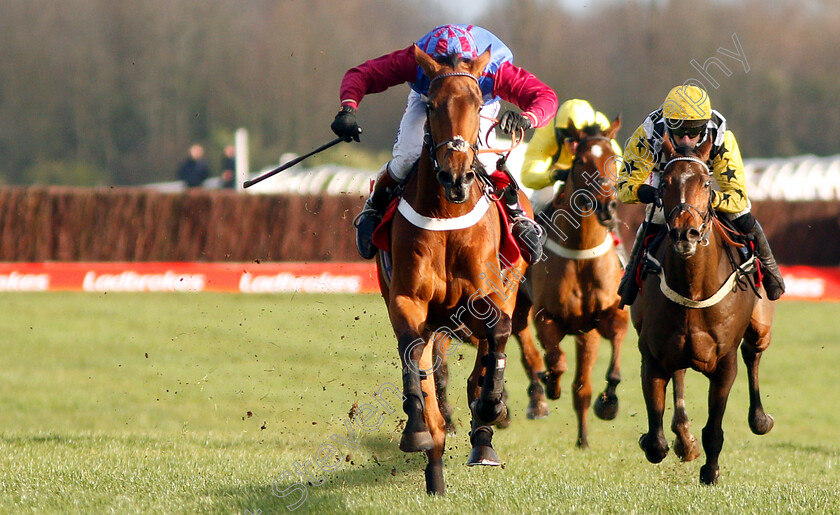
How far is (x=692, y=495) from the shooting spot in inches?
195

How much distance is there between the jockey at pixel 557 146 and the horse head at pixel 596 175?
0.17 m

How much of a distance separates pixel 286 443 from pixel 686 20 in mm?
29003

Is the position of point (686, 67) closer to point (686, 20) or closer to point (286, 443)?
point (686, 20)

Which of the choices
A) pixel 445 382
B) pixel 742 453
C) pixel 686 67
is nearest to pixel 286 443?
pixel 445 382

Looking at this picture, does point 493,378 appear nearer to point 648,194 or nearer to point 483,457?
point 483,457

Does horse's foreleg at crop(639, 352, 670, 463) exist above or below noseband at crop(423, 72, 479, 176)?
below

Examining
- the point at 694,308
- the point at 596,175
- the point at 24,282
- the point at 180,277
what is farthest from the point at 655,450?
the point at 24,282

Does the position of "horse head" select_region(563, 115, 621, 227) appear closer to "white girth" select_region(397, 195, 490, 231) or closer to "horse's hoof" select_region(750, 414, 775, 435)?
"horse's hoof" select_region(750, 414, 775, 435)

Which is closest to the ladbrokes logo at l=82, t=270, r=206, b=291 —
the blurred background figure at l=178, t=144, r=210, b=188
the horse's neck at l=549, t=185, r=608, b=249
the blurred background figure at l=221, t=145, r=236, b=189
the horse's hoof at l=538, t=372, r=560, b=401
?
the blurred background figure at l=178, t=144, r=210, b=188

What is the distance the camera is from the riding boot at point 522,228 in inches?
220

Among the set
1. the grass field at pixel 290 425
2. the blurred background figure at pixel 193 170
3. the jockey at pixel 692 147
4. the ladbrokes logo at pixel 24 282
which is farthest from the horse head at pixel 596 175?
the blurred background figure at pixel 193 170

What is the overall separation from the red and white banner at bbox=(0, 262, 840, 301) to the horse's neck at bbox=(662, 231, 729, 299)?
1060 centimetres

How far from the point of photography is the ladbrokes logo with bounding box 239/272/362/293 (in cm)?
1603

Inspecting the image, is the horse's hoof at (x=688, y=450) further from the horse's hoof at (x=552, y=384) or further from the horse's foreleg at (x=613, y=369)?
the horse's hoof at (x=552, y=384)
